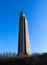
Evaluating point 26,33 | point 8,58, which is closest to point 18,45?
point 26,33

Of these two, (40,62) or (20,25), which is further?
(20,25)

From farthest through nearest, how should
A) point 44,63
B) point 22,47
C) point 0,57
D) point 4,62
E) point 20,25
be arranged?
point 20,25
point 22,47
point 0,57
point 4,62
point 44,63

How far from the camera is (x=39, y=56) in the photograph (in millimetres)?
17422

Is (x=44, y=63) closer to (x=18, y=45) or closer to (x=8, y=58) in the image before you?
(x=8, y=58)

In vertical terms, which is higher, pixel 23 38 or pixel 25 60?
pixel 23 38

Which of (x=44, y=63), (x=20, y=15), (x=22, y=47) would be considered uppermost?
(x=20, y=15)

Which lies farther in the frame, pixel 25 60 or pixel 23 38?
pixel 23 38

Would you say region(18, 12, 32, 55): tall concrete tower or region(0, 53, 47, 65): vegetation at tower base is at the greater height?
region(18, 12, 32, 55): tall concrete tower

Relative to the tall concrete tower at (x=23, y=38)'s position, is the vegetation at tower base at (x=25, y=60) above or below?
below

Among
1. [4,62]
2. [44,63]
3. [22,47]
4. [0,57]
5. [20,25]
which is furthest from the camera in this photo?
[20,25]

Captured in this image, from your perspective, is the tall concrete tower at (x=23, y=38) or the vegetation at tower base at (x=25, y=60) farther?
the tall concrete tower at (x=23, y=38)

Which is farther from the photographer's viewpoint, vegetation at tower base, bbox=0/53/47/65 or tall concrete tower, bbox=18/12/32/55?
tall concrete tower, bbox=18/12/32/55

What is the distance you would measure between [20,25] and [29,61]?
11.3 m

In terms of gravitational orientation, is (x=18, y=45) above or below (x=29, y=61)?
above
